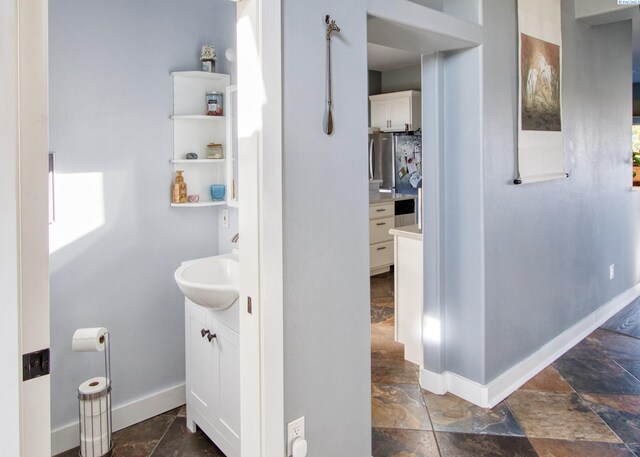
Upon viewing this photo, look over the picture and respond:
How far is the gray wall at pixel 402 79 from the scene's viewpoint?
6.55 m

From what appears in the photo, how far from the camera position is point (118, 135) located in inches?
98.0

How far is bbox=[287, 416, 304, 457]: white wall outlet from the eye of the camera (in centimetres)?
175

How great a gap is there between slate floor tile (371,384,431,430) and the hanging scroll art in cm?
139

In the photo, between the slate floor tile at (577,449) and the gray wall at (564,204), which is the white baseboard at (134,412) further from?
the slate floor tile at (577,449)

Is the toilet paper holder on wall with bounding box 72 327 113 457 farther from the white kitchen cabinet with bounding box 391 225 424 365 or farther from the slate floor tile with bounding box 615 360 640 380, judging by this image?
the slate floor tile with bounding box 615 360 640 380

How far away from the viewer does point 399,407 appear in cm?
273

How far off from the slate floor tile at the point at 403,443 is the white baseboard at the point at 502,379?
0.42 meters

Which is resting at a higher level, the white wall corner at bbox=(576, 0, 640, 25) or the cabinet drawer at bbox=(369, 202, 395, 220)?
the white wall corner at bbox=(576, 0, 640, 25)

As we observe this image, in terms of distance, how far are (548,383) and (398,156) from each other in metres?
4.21

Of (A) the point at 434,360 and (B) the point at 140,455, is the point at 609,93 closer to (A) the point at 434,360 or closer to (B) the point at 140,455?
(A) the point at 434,360

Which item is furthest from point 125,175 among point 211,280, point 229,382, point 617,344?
point 617,344

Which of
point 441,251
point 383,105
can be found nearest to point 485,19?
point 441,251

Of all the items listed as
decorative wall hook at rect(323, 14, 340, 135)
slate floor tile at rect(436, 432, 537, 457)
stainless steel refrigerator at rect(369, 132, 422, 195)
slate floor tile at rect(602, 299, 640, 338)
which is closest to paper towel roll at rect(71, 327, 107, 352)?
decorative wall hook at rect(323, 14, 340, 135)

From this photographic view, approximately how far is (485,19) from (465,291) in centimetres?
145
